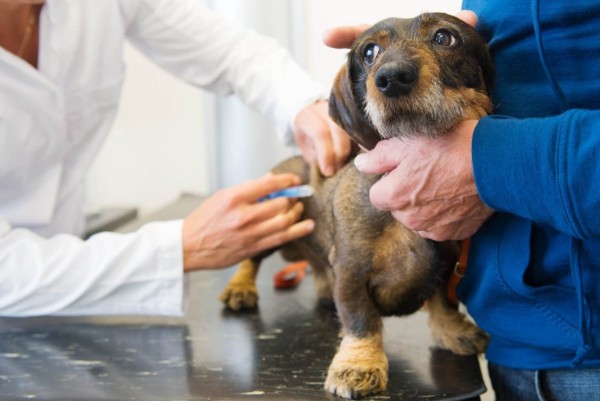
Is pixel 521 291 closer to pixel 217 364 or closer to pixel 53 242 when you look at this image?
pixel 217 364

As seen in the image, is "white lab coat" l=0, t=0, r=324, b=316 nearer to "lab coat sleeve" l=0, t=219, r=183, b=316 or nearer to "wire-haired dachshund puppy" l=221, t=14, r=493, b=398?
"lab coat sleeve" l=0, t=219, r=183, b=316

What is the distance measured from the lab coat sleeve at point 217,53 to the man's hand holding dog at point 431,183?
590 millimetres

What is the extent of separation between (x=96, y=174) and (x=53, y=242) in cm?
183

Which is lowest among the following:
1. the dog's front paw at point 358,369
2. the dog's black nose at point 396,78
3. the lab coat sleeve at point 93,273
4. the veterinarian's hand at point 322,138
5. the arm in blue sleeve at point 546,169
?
the dog's front paw at point 358,369

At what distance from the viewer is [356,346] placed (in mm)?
1078

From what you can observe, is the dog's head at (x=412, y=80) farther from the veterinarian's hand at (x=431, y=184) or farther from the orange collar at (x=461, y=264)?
the orange collar at (x=461, y=264)

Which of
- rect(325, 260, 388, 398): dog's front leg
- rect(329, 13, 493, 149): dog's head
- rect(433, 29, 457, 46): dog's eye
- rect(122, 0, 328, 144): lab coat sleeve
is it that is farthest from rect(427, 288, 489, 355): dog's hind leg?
rect(122, 0, 328, 144): lab coat sleeve

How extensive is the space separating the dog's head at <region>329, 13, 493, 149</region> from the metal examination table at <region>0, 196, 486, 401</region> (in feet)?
1.21

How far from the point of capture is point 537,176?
0.79m

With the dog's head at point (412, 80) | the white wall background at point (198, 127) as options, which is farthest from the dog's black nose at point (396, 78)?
the white wall background at point (198, 127)

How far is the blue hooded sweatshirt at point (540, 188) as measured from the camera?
0.77m

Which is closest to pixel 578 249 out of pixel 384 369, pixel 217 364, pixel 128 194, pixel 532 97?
pixel 532 97

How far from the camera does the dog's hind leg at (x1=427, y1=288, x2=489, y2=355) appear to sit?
114 centimetres

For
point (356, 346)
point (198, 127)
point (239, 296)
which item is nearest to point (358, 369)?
point (356, 346)
